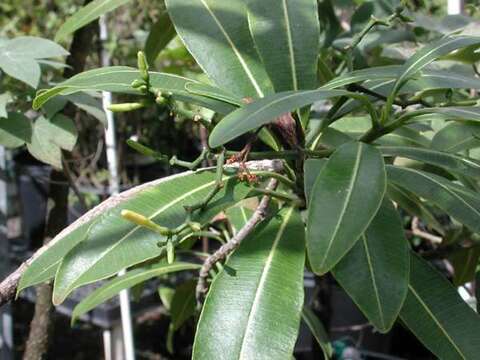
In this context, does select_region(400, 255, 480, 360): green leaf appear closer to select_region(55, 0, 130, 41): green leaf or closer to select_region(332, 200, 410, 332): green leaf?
select_region(332, 200, 410, 332): green leaf

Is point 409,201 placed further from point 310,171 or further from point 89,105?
point 89,105

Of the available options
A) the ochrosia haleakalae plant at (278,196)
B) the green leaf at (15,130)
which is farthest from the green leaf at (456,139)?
the green leaf at (15,130)

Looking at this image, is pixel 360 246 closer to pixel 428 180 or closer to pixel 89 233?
pixel 428 180

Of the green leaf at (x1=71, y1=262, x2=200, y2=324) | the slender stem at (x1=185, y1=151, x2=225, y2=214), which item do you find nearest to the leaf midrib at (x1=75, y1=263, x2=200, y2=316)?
the green leaf at (x1=71, y1=262, x2=200, y2=324)

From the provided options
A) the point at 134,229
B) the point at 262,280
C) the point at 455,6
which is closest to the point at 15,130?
the point at 134,229

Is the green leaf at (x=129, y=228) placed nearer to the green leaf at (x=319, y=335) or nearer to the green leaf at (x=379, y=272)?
the green leaf at (x=379, y=272)

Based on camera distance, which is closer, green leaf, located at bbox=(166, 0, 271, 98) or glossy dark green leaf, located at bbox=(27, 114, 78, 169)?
green leaf, located at bbox=(166, 0, 271, 98)

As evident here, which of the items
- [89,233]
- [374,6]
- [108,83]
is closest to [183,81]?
→ [108,83]
